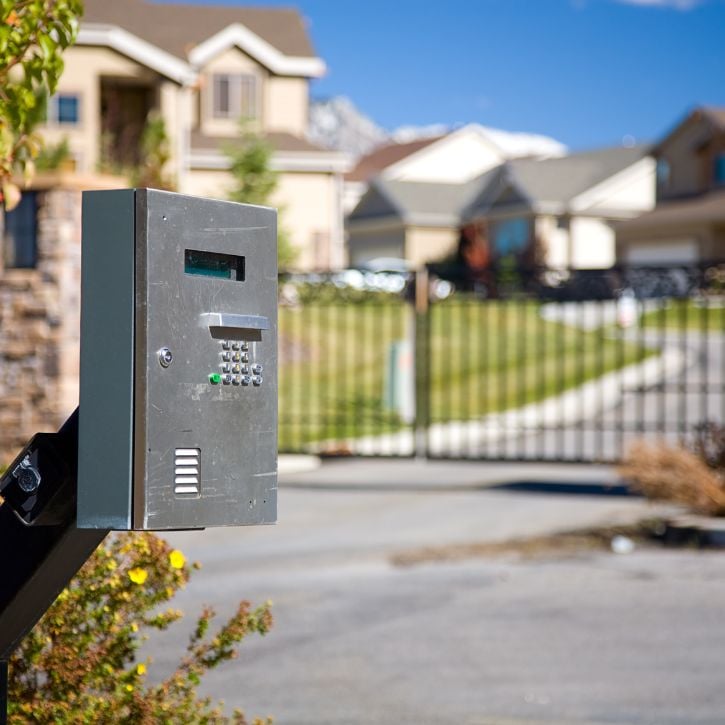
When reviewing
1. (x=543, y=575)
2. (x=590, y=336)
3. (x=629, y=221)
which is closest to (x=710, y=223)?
(x=629, y=221)

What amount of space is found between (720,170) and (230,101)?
20423 mm

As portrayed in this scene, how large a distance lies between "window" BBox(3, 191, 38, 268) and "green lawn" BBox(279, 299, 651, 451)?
3.86m

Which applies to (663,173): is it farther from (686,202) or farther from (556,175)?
(556,175)

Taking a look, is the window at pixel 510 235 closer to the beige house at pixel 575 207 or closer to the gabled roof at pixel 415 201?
the beige house at pixel 575 207

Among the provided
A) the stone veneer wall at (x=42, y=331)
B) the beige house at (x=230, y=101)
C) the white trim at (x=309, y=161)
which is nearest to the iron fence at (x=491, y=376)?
the stone veneer wall at (x=42, y=331)

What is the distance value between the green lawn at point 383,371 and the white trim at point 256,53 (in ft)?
46.7

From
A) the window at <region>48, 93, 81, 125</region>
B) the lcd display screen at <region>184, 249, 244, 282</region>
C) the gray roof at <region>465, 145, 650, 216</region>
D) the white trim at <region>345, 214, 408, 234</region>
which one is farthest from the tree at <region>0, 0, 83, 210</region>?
the white trim at <region>345, 214, 408, 234</region>

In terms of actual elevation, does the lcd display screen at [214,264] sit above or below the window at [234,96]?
below

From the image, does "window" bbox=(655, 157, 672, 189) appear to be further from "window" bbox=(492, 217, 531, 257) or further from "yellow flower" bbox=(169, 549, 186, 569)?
"yellow flower" bbox=(169, 549, 186, 569)

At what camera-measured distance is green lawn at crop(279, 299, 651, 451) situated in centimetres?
1845

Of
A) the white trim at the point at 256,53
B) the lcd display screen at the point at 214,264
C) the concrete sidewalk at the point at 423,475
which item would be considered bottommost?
the concrete sidewalk at the point at 423,475

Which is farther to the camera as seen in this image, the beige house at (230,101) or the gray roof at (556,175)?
the gray roof at (556,175)

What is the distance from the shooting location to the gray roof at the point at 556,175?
5934 centimetres

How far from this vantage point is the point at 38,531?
3.06 metres
